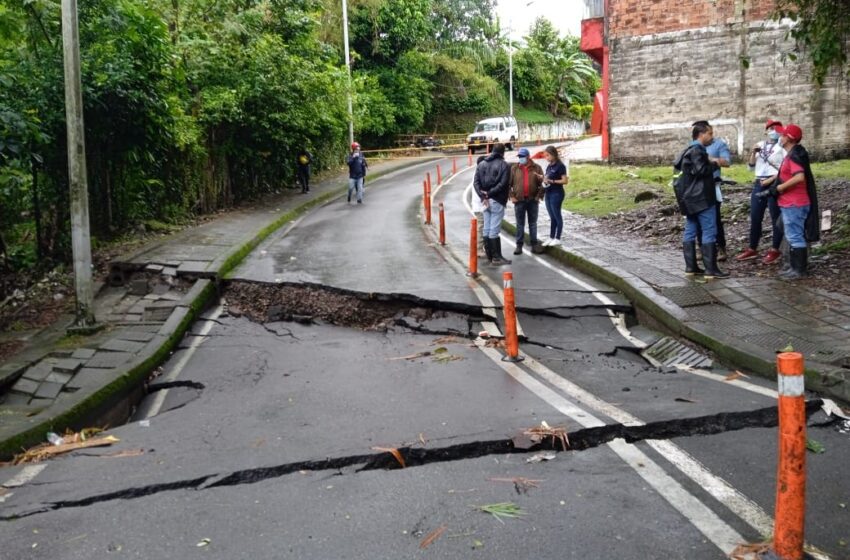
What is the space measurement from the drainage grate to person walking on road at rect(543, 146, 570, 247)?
3.62 m

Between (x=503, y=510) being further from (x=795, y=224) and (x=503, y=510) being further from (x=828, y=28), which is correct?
(x=828, y=28)

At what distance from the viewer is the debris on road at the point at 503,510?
12.0 ft

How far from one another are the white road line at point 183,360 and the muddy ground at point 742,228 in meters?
6.61

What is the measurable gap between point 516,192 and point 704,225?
12.0 feet

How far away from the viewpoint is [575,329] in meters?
7.98

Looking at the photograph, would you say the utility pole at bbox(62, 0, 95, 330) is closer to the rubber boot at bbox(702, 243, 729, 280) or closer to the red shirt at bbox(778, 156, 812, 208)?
the rubber boot at bbox(702, 243, 729, 280)

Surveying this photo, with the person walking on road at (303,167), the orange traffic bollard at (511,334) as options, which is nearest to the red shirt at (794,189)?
the orange traffic bollard at (511,334)

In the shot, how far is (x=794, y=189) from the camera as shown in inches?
324

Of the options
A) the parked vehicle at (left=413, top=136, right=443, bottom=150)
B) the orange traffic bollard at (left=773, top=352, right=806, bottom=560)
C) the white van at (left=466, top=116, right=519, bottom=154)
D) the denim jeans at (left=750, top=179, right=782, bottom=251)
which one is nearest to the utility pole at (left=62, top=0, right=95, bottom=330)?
the orange traffic bollard at (left=773, top=352, right=806, bottom=560)

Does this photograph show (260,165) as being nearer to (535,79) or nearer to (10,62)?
(10,62)

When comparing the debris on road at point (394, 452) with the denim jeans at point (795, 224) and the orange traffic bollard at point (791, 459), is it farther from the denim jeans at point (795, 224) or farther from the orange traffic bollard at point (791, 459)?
the denim jeans at point (795, 224)

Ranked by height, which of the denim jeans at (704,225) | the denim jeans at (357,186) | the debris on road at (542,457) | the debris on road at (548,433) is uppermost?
the denim jeans at (357,186)

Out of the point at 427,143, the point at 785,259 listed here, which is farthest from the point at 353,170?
the point at 427,143

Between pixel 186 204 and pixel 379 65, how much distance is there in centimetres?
3095
